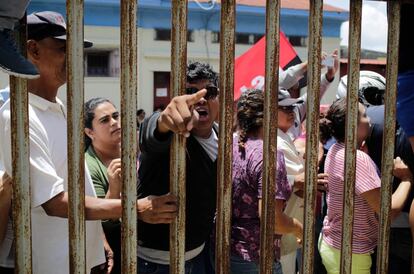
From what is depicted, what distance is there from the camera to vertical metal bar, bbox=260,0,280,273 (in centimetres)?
135

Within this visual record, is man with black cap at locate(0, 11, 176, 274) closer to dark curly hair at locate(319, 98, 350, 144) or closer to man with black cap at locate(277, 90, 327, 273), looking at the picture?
man with black cap at locate(277, 90, 327, 273)

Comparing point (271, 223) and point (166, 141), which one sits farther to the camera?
point (166, 141)

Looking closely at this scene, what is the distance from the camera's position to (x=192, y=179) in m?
2.12

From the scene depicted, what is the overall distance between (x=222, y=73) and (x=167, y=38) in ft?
47.8

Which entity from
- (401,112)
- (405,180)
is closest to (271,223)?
(401,112)

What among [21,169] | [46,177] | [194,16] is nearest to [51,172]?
[46,177]

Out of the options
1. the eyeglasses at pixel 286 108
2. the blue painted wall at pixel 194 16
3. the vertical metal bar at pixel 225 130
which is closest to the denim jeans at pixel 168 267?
the vertical metal bar at pixel 225 130

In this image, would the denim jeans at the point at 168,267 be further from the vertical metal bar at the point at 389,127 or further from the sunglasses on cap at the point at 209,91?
the vertical metal bar at the point at 389,127

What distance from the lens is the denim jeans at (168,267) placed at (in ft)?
7.07

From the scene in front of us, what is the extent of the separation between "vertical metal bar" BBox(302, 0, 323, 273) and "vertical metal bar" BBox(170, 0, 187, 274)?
335 millimetres

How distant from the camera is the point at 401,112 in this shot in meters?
1.65

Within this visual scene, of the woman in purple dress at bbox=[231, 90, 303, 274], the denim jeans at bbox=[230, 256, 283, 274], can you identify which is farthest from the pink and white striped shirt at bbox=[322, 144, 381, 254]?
the denim jeans at bbox=[230, 256, 283, 274]

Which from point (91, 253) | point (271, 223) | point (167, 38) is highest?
point (167, 38)

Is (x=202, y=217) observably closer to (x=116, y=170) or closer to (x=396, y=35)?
(x=116, y=170)
